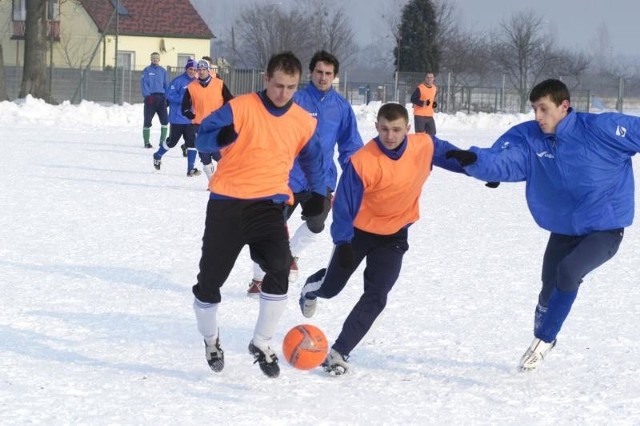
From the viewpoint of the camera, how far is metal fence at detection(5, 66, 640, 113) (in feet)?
146

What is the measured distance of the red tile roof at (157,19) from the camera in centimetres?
6109

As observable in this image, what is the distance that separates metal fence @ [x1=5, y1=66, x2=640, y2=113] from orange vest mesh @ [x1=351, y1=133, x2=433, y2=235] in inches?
1438

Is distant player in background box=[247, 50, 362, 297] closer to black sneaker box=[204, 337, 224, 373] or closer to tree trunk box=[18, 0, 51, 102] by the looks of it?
black sneaker box=[204, 337, 224, 373]

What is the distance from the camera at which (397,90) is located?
4566 cm

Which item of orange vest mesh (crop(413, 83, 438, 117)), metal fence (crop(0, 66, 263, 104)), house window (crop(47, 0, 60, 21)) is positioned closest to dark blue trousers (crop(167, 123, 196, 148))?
orange vest mesh (crop(413, 83, 438, 117))

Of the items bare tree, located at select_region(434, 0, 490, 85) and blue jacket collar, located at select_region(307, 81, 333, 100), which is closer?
blue jacket collar, located at select_region(307, 81, 333, 100)

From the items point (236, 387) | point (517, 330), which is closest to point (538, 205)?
point (517, 330)

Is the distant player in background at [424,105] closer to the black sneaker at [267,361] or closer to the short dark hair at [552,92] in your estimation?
the short dark hair at [552,92]

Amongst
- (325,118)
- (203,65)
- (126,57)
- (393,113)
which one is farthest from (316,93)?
(126,57)

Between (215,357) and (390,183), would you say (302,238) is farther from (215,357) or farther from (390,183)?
(215,357)

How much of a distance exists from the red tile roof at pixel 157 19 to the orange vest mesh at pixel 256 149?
56404 mm

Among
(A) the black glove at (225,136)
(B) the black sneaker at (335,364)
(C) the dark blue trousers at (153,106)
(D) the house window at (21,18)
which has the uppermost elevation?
(D) the house window at (21,18)

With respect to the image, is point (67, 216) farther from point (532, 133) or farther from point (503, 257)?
point (532, 133)

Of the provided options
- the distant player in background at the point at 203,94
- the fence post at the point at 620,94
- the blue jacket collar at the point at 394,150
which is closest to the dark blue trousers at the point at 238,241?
the blue jacket collar at the point at 394,150
